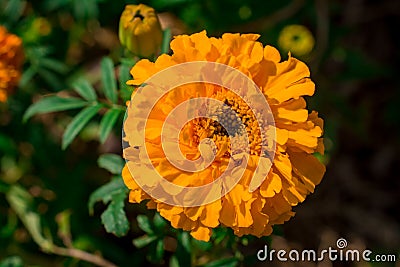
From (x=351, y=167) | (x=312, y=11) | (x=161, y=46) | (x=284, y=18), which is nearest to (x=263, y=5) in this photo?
(x=284, y=18)

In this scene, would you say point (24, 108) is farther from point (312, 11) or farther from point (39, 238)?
point (312, 11)

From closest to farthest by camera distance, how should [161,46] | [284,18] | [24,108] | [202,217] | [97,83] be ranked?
[202,217] < [161,46] < [24,108] < [284,18] < [97,83]

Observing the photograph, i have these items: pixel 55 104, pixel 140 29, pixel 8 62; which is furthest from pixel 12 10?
pixel 140 29

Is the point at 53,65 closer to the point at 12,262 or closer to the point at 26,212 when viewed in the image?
the point at 26,212

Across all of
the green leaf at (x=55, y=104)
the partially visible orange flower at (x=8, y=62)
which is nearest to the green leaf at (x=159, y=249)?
the green leaf at (x=55, y=104)

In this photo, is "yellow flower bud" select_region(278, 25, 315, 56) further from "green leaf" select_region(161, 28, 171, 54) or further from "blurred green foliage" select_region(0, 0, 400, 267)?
"green leaf" select_region(161, 28, 171, 54)

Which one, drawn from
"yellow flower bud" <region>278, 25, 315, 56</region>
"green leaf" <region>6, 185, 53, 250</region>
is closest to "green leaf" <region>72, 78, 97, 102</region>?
"green leaf" <region>6, 185, 53, 250</region>

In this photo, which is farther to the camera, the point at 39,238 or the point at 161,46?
the point at 39,238
